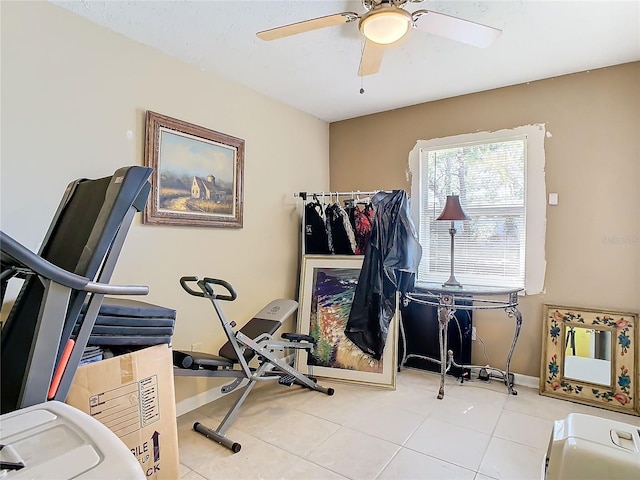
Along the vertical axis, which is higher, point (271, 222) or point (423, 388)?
point (271, 222)

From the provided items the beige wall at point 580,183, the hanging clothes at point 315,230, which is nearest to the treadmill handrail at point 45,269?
the hanging clothes at point 315,230

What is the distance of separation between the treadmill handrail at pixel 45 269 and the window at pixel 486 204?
9.45 feet

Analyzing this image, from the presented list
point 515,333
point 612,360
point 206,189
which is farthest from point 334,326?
point 612,360

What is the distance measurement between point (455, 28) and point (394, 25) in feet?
1.05

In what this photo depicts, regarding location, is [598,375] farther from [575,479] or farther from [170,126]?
[170,126]

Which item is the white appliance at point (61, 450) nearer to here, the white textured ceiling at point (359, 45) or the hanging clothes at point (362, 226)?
the white textured ceiling at point (359, 45)

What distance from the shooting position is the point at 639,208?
275 cm

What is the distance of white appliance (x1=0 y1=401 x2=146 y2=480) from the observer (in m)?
0.73

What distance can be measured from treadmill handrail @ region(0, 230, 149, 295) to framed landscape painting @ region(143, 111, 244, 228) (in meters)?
1.18

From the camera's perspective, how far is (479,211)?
339cm

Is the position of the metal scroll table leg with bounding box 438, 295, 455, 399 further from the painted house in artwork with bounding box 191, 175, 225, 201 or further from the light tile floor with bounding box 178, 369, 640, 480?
the painted house in artwork with bounding box 191, 175, 225, 201

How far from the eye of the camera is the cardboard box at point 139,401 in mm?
1478

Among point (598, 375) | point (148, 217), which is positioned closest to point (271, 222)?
point (148, 217)

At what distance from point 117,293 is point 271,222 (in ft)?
7.01
